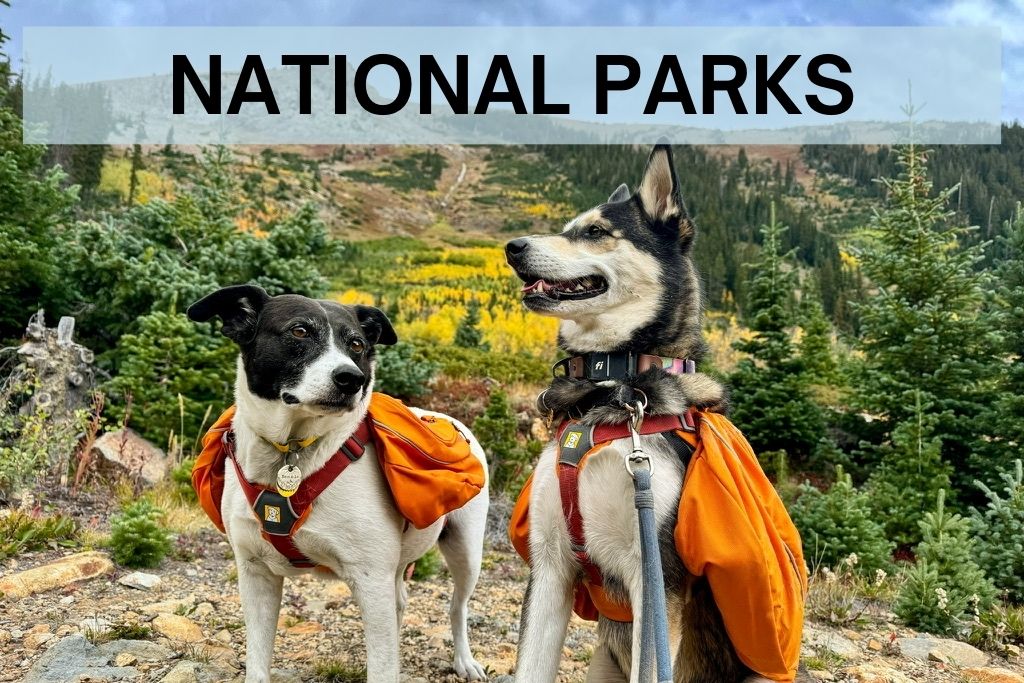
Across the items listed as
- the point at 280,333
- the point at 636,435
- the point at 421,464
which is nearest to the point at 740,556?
the point at 636,435

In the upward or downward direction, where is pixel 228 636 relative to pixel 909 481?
downward

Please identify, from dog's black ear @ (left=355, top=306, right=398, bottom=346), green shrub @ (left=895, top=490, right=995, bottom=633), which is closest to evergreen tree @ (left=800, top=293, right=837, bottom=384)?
green shrub @ (left=895, top=490, right=995, bottom=633)

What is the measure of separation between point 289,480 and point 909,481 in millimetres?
7185

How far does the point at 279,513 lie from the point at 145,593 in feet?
8.85

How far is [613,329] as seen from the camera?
288cm

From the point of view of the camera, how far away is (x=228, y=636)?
451 cm

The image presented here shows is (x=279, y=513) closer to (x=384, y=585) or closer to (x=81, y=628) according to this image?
(x=384, y=585)

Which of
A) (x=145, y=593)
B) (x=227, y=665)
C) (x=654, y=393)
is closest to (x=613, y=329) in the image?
(x=654, y=393)

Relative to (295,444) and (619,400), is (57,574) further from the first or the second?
(619,400)

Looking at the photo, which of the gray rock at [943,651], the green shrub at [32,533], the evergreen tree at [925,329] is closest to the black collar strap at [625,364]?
the gray rock at [943,651]

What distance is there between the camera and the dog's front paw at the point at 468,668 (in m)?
4.09

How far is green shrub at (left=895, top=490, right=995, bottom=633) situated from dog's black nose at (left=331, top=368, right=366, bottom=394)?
4.62 m

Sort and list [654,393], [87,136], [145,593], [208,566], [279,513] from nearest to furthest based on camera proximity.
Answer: [654,393]
[279,513]
[145,593]
[208,566]
[87,136]

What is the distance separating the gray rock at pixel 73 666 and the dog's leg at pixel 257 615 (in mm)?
965
